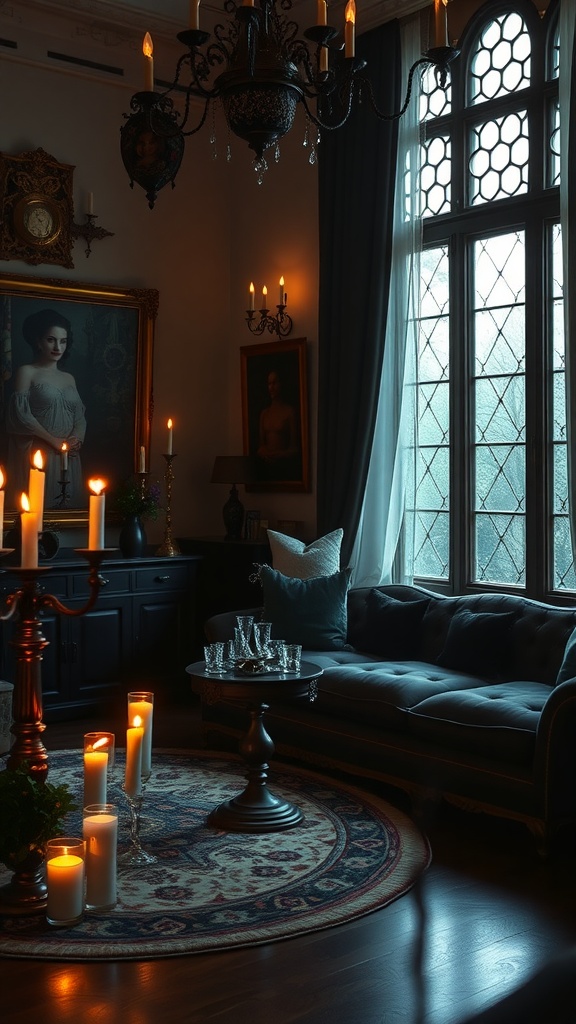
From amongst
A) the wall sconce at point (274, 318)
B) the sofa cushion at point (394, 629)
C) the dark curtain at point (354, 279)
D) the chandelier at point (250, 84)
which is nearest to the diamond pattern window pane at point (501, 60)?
the dark curtain at point (354, 279)

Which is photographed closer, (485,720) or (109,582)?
(485,720)

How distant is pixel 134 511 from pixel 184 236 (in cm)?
214

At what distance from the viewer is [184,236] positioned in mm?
7723

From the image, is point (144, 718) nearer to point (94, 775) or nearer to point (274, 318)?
point (94, 775)

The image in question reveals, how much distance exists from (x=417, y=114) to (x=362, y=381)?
163 centimetres

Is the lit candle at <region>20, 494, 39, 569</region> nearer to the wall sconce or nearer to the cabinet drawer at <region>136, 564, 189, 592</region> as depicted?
the cabinet drawer at <region>136, 564, 189, 592</region>

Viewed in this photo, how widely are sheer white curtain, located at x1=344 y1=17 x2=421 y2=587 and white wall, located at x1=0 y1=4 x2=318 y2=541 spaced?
75 cm

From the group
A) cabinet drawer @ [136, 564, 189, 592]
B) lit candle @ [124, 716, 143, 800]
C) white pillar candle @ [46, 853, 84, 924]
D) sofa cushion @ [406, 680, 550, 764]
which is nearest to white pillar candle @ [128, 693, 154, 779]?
lit candle @ [124, 716, 143, 800]

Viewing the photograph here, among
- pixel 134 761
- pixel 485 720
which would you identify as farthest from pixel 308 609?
pixel 134 761

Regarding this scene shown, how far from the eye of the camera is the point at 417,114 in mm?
6352

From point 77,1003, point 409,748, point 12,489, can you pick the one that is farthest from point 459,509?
point 77,1003

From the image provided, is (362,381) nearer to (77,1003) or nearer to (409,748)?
(409,748)

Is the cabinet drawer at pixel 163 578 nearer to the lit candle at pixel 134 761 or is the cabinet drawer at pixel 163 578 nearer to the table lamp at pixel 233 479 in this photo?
the table lamp at pixel 233 479

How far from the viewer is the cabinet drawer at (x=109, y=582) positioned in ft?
21.4
